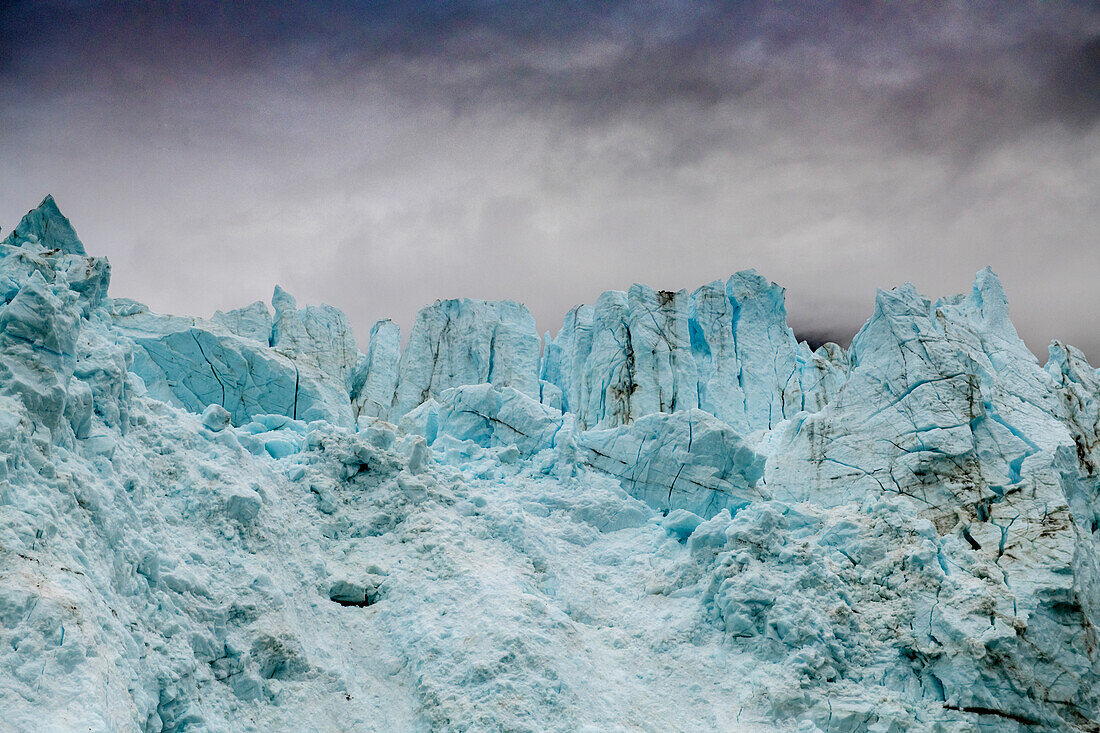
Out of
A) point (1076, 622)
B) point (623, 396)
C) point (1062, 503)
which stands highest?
point (623, 396)

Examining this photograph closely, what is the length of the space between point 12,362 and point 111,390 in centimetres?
129

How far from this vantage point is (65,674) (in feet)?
12.8

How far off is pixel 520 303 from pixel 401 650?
65.1 feet

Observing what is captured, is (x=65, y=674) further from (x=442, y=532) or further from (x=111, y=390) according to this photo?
(x=442, y=532)

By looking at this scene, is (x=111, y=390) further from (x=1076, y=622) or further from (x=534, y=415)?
(x=1076, y=622)

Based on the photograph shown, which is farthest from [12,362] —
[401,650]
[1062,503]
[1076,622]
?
[1062,503]

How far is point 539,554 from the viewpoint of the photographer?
859cm

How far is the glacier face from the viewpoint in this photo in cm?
522

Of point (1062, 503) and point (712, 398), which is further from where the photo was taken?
point (712, 398)

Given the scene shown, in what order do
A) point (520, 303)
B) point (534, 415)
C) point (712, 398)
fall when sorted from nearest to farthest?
point (534, 415), point (712, 398), point (520, 303)

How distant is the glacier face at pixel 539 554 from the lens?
17.1ft

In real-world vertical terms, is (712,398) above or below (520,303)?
below

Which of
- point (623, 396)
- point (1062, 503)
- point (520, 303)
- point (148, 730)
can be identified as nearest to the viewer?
point (148, 730)

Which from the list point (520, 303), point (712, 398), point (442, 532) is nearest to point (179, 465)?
point (442, 532)
